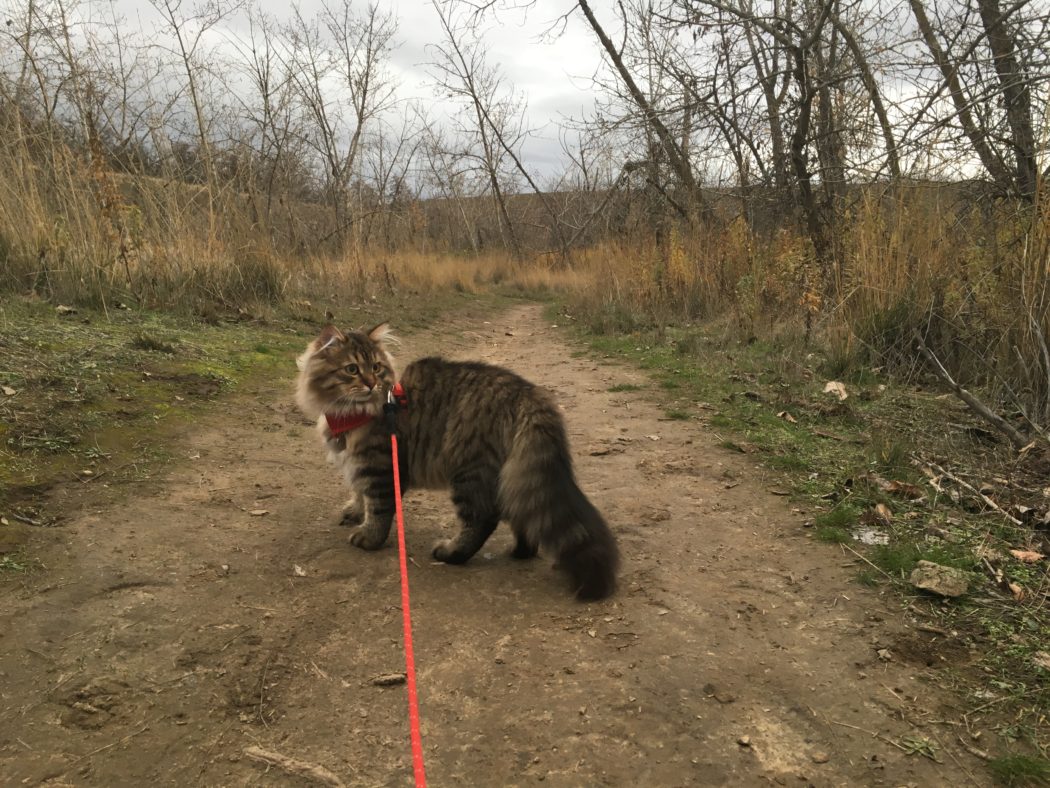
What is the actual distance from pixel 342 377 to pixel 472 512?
103 centimetres

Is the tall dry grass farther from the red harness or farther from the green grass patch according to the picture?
the red harness

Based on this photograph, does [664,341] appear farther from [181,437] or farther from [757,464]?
[181,437]

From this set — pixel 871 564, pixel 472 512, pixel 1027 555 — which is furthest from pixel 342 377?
pixel 1027 555

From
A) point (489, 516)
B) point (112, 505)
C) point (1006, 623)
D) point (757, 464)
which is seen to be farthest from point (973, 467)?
point (112, 505)

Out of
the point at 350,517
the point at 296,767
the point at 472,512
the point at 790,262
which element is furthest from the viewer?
the point at 790,262

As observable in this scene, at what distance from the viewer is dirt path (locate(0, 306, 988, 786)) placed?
180 centimetres

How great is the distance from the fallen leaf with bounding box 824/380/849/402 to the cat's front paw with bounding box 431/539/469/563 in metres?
3.57

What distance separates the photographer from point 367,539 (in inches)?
125

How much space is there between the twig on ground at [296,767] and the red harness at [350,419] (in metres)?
1.66

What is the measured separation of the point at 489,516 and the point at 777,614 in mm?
1347

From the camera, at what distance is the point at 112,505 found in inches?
121

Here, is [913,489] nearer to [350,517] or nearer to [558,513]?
[558,513]

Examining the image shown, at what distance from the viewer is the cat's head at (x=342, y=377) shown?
3.27 m

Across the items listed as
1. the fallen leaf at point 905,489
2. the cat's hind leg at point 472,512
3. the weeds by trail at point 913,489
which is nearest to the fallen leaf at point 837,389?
the weeds by trail at point 913,489
